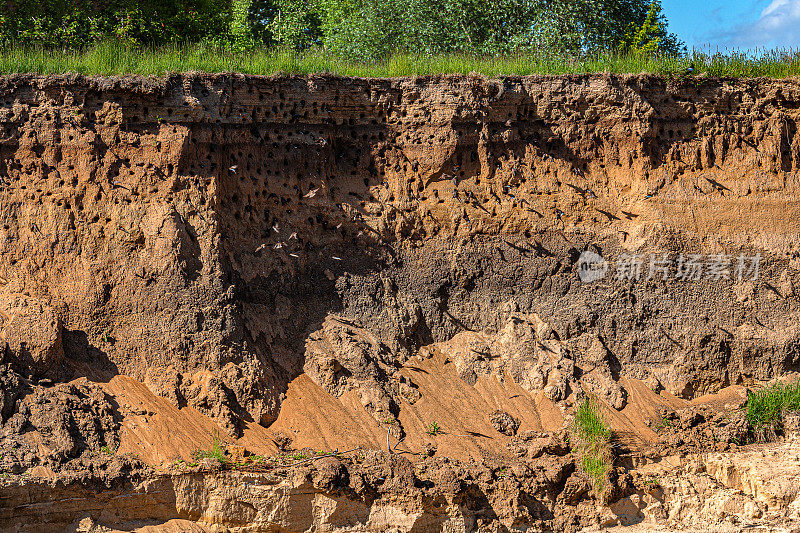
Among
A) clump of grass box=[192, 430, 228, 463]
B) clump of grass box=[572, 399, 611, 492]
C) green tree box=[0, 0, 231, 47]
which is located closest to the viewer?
clump of grass box=[192, 430, 228, 463]

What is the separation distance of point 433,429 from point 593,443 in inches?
67.9

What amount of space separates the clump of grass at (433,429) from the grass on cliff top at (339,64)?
443 cm

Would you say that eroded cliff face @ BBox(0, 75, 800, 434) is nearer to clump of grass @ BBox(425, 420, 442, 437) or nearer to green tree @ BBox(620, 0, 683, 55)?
clump of grass @ BBox(425, 420, 442, 437)

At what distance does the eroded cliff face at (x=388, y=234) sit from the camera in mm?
10336

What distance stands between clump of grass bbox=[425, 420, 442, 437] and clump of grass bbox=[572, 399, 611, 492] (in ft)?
4.88

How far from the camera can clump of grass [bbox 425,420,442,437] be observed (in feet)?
34.1

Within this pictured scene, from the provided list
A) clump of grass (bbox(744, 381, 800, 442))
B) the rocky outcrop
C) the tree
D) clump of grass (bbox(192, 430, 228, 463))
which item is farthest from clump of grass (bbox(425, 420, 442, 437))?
the tree

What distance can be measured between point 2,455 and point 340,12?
12394 mm

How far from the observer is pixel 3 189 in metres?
10.6

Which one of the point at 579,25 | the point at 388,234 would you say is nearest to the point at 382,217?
the point at 388,234

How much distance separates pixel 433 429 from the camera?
Answer: 34.2 ft

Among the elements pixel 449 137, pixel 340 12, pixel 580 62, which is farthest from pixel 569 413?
pixel 340 12

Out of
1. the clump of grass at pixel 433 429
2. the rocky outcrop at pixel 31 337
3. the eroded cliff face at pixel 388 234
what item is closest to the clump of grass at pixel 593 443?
the eroded cliff face at pixel 388 234

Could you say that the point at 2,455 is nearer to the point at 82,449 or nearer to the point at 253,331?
the point at 82,449
